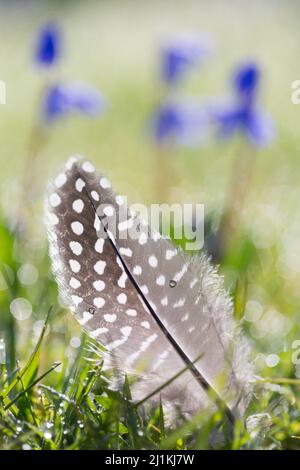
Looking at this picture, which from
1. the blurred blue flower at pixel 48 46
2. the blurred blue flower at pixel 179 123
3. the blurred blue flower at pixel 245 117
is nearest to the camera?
the blurred blue flower at pixel 48 46

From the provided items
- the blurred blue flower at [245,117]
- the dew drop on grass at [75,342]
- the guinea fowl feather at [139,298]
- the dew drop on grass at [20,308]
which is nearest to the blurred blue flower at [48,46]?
the blurred blue flower at [245,117]

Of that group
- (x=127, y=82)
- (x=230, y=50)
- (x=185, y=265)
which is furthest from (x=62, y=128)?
(x=185, y=265)

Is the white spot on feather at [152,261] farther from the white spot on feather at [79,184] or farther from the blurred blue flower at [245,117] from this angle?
the blurred blue flower at [245,117]

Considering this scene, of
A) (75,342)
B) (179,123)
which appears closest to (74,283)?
(75,342)

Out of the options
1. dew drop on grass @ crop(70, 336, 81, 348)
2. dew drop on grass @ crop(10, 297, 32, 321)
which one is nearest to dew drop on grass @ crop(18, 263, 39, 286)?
dew drop on grass @ crop(10, 297, 32, 321)

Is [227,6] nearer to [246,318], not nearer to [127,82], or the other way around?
[127,82]

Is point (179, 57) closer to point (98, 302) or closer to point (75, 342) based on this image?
point (75, 342)
